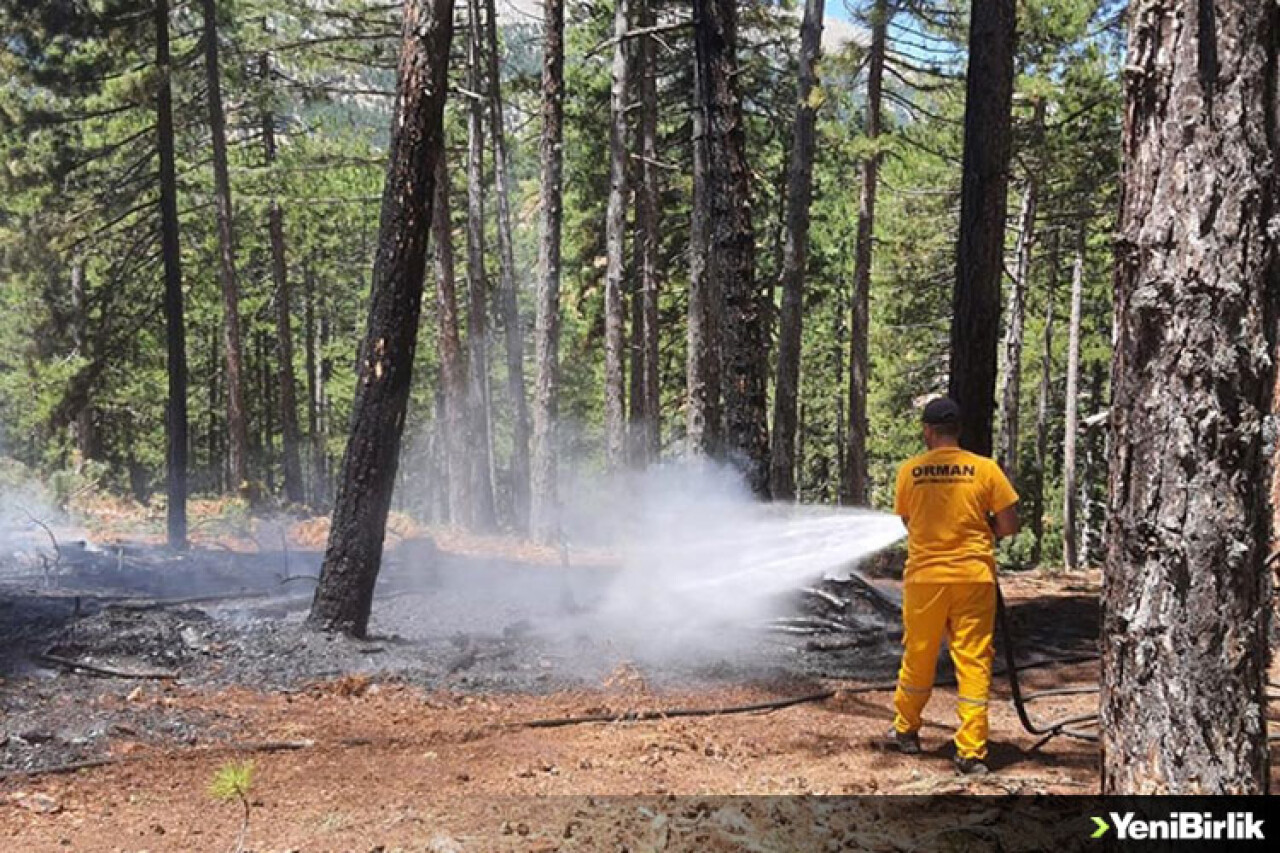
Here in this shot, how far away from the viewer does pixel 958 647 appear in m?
5.06

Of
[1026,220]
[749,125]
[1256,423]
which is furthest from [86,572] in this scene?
[1026,220]

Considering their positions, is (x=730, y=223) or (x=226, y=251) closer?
(x=730, y=223)

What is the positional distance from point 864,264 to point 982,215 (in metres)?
10.4

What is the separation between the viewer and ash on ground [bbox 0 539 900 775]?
568 centimetres

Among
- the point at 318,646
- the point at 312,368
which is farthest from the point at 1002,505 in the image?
the point at 312,368

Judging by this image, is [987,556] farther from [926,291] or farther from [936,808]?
[926,291]

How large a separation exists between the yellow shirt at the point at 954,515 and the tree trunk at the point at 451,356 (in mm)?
14248

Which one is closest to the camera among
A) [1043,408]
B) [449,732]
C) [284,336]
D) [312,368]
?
[449,732]

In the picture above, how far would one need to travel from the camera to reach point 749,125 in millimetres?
21625

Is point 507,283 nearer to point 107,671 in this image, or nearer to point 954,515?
point 107,671

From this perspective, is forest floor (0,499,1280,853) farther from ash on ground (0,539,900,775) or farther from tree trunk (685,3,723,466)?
tree trunk (685,3,723,466)

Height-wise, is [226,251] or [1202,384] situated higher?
[226,251]

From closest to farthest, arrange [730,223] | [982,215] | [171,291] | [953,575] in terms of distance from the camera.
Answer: [953,575]
[982,215]
[730,223]
[171,291]

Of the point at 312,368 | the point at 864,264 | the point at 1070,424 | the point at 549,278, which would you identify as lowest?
the point at 1070,424
